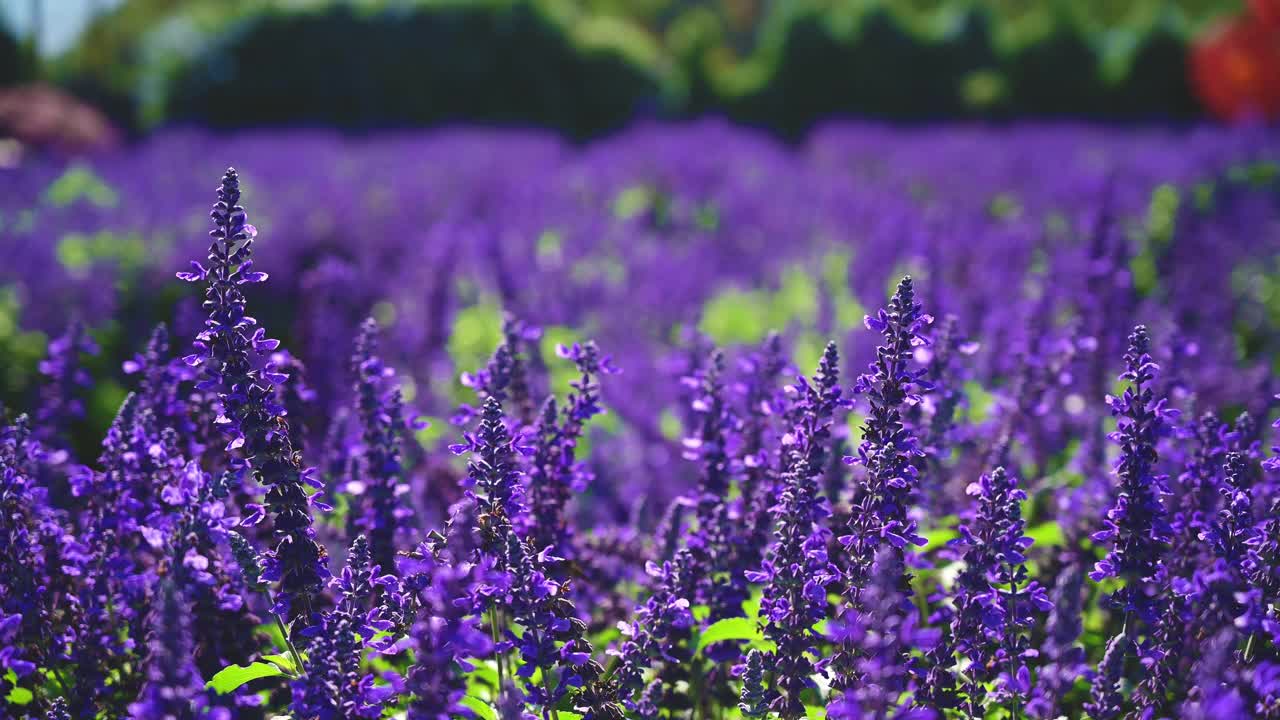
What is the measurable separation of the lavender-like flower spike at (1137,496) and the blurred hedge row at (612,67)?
2371 centimetres

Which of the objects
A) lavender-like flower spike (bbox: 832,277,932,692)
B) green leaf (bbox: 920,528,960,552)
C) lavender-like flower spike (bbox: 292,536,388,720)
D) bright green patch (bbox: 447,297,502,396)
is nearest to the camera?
lavender-like flower spike (bbox: 292,536,388,720)

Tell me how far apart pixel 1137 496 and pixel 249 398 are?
2.35 metres

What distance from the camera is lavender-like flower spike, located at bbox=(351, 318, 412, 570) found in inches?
136

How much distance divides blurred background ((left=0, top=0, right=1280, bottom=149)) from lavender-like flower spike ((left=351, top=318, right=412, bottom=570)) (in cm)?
2275

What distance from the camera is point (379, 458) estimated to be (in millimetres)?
3482

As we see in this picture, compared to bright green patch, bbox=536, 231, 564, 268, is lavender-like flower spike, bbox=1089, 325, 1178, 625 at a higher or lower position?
lower

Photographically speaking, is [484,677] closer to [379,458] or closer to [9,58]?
[379,458]

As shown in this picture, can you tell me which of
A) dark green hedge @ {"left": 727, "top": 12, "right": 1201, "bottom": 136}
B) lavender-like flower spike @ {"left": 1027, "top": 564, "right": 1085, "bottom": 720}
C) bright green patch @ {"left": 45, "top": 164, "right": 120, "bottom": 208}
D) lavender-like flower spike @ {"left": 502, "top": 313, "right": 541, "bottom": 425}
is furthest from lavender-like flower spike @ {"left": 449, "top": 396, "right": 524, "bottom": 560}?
dark green hedge @ {"left": 727, "top": 12, "right": 1201, "bottom": 136}

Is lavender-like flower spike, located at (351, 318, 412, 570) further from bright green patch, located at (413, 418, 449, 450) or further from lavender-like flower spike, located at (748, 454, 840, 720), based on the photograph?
bright green patch, located at (413, 418, 449, 450)

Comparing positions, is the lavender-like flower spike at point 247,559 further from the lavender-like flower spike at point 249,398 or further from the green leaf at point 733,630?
the green leaf at point 733,630

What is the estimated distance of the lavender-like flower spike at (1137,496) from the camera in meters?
A: 2.80

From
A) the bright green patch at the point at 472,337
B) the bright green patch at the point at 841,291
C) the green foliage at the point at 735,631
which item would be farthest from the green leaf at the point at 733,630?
the bright green patch at the point at 472,337

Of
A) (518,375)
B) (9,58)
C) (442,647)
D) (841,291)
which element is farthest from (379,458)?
(9,58)

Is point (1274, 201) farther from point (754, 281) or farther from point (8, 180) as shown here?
point (8, 180)
